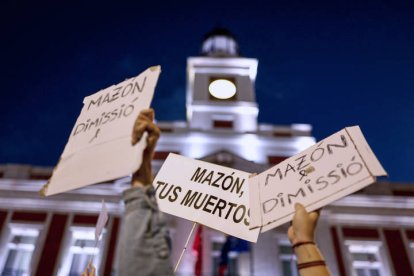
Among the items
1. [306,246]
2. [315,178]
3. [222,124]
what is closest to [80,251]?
[222,124]

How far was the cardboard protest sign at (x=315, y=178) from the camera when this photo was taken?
2.81 metres

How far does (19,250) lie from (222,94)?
1139cm

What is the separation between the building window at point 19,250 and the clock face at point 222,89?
10313 mm

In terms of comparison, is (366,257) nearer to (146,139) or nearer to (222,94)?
(222,94)

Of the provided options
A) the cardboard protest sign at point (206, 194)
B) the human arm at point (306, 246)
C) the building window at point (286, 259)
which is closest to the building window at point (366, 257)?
the building window at point (286, 259)

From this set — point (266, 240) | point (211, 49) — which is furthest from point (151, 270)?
point (211, 49)

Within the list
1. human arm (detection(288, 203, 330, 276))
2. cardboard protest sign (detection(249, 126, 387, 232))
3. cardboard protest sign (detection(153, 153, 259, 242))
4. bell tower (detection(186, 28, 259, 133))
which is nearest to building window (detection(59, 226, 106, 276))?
bell tower (detection(186, 28, 259, 133))

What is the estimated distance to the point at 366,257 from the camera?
46.6 feet

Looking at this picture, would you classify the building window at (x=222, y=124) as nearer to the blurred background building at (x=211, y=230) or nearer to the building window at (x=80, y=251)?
the blurred background building at (x=211, y=230)

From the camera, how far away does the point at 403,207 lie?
14.9m

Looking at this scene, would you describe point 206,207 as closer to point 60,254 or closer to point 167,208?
point 167,208

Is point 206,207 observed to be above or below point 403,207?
below

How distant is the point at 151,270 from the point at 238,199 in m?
2.05

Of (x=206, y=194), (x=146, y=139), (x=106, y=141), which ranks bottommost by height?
(x=146, y=139)
